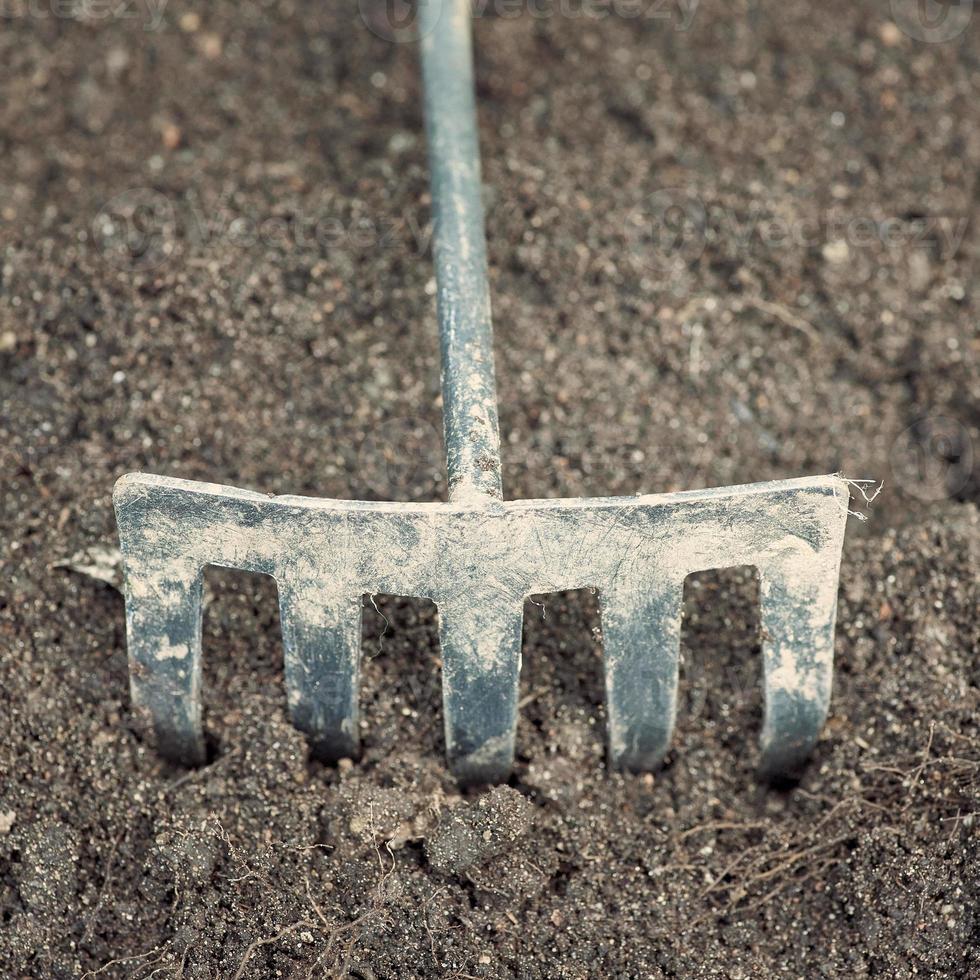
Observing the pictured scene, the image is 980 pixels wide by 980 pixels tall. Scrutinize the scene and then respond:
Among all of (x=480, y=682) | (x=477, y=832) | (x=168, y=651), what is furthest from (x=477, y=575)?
(x=168, y=651)

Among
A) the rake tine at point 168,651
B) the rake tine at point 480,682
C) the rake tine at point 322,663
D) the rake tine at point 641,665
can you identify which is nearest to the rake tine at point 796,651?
the rake tine at point 641,665

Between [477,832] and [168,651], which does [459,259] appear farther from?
[477,832]

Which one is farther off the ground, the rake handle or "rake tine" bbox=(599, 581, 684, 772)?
the rake handle

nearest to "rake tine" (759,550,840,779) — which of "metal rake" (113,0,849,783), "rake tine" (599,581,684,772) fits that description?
"metal rake" (113,0,849,783)

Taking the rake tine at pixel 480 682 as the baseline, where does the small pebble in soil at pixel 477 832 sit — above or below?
below

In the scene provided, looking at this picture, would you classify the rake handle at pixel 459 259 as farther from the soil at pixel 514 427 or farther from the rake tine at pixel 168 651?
the rake tine at pixel 168 651

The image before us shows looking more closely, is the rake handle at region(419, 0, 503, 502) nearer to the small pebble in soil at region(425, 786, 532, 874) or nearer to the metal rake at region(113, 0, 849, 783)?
the metal rake at region(113, 0, 849, 783)

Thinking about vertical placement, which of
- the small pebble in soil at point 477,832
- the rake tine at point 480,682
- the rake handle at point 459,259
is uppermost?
the rake handle at point 459,259

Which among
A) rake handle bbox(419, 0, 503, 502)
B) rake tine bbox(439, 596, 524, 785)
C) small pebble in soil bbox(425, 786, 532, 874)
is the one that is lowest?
small pebble in soil bbox(425, 786, 532, 874)
